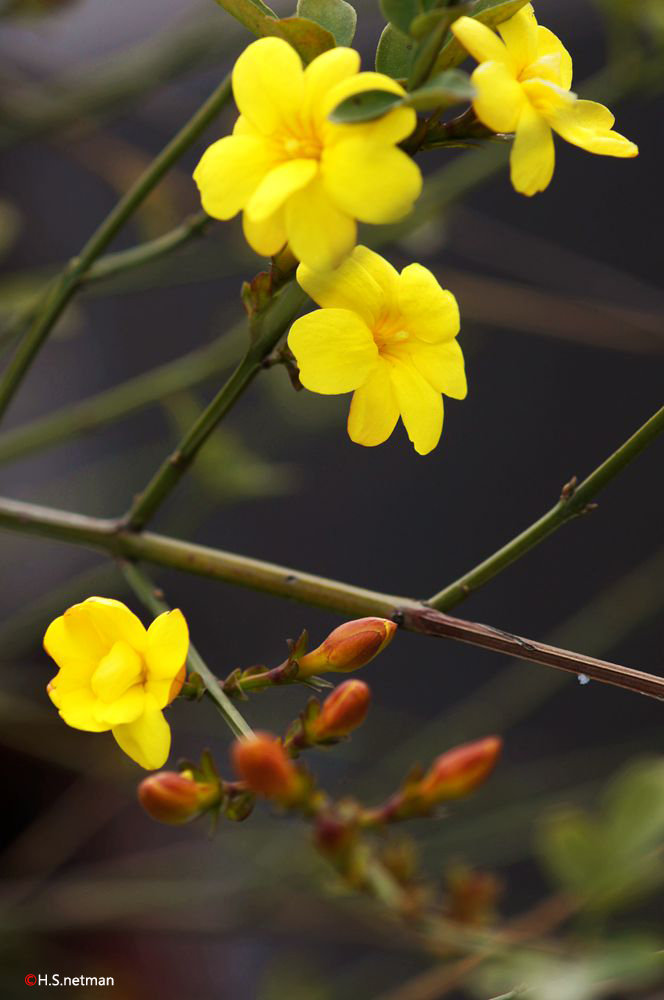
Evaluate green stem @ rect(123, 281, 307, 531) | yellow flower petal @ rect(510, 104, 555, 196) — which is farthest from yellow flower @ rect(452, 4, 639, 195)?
green stem @ rect(123, 281, 307, 531)

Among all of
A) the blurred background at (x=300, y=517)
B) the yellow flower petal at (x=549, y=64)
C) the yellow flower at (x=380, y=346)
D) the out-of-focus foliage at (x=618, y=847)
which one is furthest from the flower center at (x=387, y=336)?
the blurred background at (x=300, y=517)

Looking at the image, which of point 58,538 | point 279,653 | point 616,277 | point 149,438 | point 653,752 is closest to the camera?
point 58,538

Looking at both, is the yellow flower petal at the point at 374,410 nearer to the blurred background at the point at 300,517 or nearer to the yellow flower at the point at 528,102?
the yellow flower at the point at 528,102

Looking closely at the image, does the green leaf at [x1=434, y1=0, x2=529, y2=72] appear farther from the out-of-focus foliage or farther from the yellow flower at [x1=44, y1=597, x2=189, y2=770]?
the out-of-focus foliage

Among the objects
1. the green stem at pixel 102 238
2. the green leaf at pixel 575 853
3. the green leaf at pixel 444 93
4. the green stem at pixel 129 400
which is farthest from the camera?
the green stem at pixel 129 400

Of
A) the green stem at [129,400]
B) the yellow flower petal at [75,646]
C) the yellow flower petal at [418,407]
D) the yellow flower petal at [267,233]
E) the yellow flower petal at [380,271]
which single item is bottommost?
the yellow flower petal at [75,646]

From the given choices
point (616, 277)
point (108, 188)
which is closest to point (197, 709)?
point (616, 277)

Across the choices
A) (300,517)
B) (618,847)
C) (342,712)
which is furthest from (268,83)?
(300,517)

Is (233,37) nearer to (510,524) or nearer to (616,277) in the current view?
(616,277)
